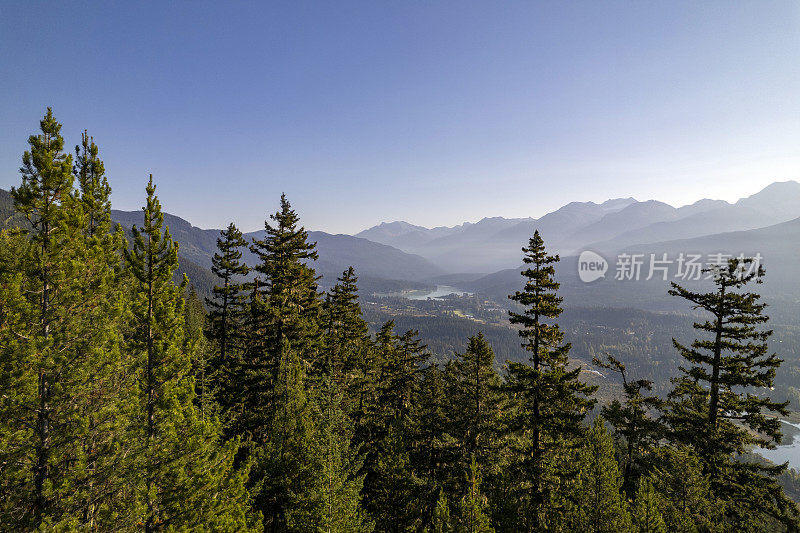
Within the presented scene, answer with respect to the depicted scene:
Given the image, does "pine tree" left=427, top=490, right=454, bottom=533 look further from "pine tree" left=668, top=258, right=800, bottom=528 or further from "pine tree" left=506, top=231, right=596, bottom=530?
"pine tree" left=668, top=258, right=800, bottom=528

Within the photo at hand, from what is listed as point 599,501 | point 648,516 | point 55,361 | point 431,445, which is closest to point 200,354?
point 55,361

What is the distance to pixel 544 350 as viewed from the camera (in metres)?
18.6

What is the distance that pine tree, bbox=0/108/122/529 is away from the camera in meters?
9.54

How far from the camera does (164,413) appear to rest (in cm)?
1200

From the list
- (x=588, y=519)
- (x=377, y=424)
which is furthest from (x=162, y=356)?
(x=377, y=424)

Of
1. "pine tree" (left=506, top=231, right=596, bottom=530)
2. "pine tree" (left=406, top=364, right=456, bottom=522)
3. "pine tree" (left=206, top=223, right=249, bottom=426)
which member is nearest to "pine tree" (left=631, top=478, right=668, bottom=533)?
"pine tree" (left=506, top=231, right=596, bottom=530)

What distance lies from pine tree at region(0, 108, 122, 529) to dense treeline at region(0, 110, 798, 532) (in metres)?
0.06

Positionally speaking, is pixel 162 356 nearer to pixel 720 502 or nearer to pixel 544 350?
pixel 544 350

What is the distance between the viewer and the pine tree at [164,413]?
11.5 meters

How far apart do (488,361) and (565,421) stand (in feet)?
20.0

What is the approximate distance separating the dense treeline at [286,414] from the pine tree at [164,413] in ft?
0.23

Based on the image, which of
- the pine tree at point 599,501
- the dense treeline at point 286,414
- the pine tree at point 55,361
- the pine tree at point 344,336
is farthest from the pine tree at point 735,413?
the pine tree at point 55,361

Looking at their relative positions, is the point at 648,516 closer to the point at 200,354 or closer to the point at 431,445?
the point at 431,445

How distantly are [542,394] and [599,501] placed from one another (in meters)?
6.45
